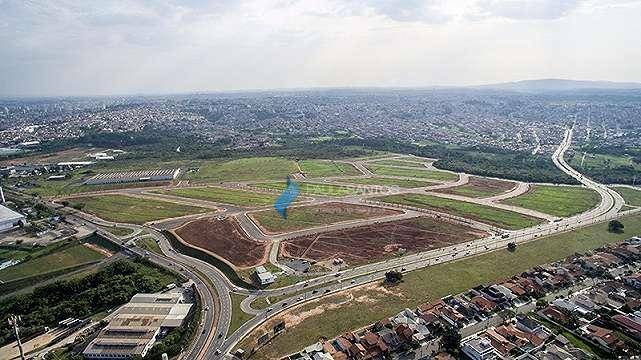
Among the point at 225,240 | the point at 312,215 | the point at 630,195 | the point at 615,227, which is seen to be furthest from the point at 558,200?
the point at 225,240

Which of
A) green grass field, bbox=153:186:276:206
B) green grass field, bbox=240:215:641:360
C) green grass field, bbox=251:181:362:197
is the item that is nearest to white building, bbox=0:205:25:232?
green grass field, bbox=153:186:276:206

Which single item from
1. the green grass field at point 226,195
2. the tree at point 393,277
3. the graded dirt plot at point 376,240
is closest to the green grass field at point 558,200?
the graded dirt plot at point 376,240

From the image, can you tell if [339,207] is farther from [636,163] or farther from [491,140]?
[491,140]

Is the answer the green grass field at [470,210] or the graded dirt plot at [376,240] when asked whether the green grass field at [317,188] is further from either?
the graded dirt plot at [376,240]

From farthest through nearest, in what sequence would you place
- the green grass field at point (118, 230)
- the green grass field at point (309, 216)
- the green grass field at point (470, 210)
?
the green grass field at point (470, 210) → the green grass field at point (309, 216) → the green grass field at point (118, 230)

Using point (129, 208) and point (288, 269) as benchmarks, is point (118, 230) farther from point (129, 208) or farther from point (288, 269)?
point (288, 269)

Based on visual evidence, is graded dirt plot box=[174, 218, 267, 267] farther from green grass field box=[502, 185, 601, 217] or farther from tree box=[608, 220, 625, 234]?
tree box=[608, 220, 625, 234]
